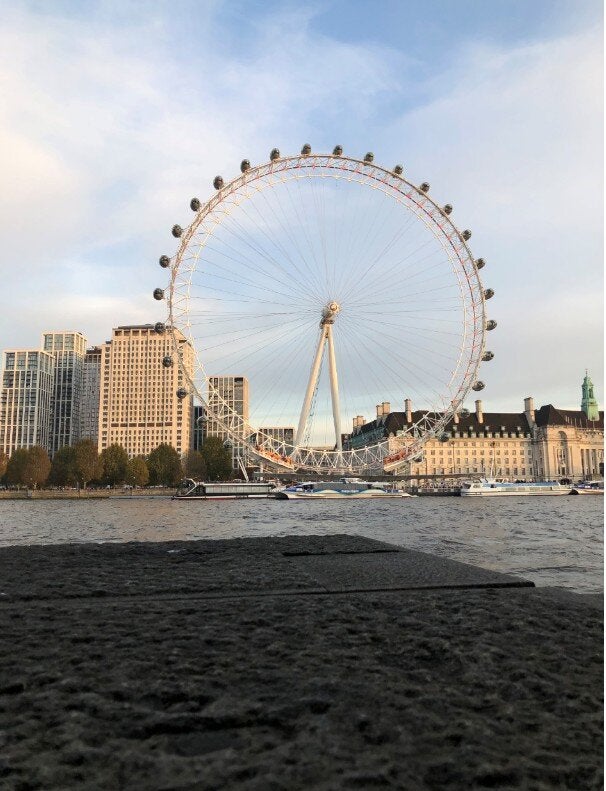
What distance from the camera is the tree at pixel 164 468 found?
127m

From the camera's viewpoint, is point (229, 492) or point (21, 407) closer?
point (229, 492)

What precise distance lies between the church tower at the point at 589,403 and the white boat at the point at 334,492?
85431 millimetres

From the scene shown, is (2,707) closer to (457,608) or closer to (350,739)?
(350,739)

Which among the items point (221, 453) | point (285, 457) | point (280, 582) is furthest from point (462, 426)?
point (280, 582)

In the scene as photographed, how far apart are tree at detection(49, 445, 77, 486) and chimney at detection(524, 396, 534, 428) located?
348 feet

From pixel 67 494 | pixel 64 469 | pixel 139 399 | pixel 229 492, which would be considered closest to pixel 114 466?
pixel 64 469

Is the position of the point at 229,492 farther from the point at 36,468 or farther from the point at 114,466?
the point at 36,468

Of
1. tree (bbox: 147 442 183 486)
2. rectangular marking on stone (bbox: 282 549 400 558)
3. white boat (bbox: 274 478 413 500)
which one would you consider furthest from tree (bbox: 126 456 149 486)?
rectangular marking on stone (bbox: 282 549 400 558)

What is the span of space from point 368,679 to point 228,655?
73 cm

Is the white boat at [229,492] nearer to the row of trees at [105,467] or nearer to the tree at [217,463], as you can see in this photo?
the row of trees at [105,467]

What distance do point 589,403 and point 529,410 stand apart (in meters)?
14.1

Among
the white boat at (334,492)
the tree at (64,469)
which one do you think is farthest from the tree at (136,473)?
the white boat at (334,492)

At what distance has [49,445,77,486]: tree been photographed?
372 feet

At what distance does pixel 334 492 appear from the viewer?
3457 inches
